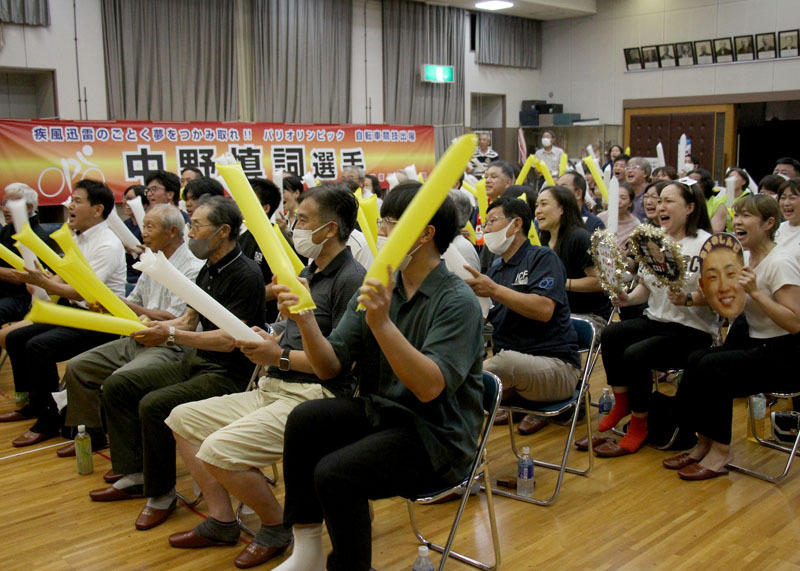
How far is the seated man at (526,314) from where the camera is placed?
292 centimetres

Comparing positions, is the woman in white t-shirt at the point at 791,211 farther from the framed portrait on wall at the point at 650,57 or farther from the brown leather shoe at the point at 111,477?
the framed portrait on wall at the point at 650,57

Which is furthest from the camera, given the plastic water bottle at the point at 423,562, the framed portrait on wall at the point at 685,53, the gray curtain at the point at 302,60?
the framed portrait on wall at the point at 685,53

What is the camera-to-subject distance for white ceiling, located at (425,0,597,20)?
12.3m

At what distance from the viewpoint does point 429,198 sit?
1.53 metres

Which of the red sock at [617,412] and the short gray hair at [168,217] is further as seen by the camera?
the red sock at [617,412]

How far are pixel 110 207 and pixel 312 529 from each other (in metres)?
2.60

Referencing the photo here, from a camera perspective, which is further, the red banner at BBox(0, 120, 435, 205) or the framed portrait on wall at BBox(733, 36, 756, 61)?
the framed portrait on wall at BBox(733, 36, 756, 61)

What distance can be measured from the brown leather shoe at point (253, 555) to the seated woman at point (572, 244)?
208cm

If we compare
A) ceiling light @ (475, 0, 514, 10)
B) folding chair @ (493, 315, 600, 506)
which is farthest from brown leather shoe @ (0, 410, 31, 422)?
ceiling light @ (475, 0, 514, 10)

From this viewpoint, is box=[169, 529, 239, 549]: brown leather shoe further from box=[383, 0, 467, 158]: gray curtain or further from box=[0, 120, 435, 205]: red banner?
box=[383, 0, 467, 158]: gray curtain

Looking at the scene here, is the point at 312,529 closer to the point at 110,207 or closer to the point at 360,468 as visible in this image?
the point at 360,468

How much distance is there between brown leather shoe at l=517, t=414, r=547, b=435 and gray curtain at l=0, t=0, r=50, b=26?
734 centimetres

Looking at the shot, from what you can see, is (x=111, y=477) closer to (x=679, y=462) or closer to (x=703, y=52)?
(x=679, y=462)

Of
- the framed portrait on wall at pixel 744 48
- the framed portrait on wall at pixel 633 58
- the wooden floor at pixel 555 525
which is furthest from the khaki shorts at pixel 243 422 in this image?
the framed portrait on wall at pixel 633 58
